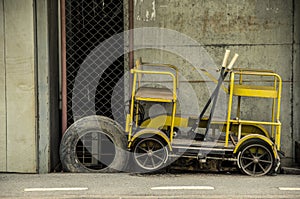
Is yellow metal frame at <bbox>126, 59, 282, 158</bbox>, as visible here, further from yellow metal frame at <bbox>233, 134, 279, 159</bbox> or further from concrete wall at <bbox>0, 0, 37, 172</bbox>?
concrete wall at <bbox>0, 0, 37, 172</bbox>

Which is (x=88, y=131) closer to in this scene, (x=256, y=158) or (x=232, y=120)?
(x=232, y=120)

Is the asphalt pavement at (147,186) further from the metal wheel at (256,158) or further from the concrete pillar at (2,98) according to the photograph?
the concrete pillar at (2,98)

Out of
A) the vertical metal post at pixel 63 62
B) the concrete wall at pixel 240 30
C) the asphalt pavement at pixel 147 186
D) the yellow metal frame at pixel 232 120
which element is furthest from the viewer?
the concrete wall at pixel 240 30

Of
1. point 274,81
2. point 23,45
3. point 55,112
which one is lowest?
point 55,112

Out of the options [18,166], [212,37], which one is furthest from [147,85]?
[18,166]

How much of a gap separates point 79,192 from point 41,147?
131 centimetres

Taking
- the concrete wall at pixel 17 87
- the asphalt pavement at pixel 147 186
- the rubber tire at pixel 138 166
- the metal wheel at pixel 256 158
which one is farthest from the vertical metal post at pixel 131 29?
the metal wheel at pixel 256 158

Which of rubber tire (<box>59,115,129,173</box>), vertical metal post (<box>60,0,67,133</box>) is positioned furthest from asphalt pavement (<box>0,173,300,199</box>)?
vertical metal post (<box>60,0,67,133</box>)

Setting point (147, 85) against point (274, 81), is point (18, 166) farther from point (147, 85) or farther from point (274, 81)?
point (274, 81)

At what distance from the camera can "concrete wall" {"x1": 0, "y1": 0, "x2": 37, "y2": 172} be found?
7.34 metres

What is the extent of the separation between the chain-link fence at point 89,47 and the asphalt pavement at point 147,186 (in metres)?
1.27

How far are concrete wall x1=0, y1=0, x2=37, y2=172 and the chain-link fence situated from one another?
85 centimetres

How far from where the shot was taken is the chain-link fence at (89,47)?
8.12m

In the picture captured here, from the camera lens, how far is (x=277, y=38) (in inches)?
319
